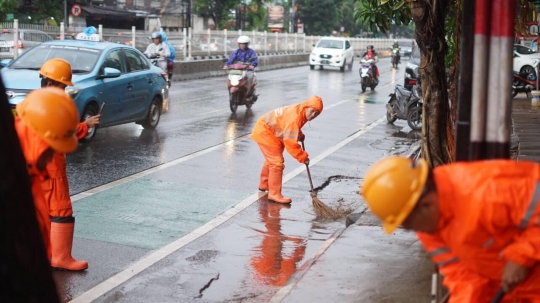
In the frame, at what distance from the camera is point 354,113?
2062 cm

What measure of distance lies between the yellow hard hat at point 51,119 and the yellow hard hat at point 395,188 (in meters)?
1.85

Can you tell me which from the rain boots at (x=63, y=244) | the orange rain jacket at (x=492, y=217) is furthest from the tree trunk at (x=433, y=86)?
the orange rain jacket at (x=492, y=217)

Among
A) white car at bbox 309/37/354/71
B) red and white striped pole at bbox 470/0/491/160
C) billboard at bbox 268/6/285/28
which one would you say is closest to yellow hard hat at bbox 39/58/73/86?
red and white striped pole at bbox 470/0/491/160

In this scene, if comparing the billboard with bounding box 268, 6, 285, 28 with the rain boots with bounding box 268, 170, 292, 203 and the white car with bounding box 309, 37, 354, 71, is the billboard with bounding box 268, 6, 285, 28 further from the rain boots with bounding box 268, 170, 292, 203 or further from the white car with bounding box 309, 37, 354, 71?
the rain boots with bounding box 268, 170, 292, 203

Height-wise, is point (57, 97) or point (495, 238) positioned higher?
point (57, 97)

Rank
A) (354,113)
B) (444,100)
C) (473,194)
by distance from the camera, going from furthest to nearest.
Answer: (354,113), (444,100), (473,194)

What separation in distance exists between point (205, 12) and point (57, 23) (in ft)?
54.2

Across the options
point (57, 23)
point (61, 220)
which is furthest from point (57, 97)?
point (57, 23)

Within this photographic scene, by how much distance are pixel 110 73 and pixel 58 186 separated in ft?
22.8

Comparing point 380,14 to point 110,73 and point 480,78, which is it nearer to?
point 110,73

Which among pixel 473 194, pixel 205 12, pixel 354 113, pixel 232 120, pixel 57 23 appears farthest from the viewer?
pixel 205 12

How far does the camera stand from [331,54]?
133 ft

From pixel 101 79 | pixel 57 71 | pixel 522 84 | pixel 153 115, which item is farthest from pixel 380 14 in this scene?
pixel 522 84

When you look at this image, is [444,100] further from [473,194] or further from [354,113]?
[354,113]
